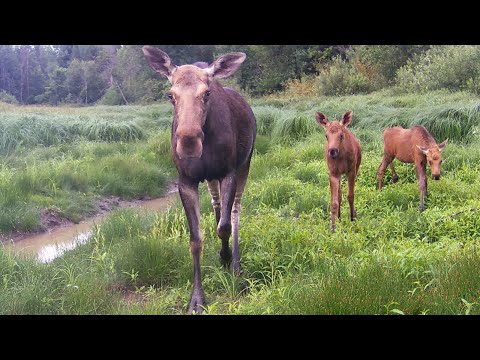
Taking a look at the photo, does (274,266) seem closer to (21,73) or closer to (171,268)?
(171,268)

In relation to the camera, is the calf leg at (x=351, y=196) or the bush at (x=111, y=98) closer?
the calf leg at (x=351, y=196)

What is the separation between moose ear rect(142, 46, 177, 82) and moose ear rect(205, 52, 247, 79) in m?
0.32

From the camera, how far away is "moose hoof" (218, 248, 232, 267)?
16.5ft

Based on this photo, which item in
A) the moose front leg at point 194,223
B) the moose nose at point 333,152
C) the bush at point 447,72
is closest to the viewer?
the moose front leg at point 194,223

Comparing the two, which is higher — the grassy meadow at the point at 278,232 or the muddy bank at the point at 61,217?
the grassy meadow at the point at 278,232

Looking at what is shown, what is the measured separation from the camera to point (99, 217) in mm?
9320

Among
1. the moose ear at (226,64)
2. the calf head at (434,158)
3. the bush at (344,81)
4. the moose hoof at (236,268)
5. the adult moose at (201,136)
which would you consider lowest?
the bush at (344,81)

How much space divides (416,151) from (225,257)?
14.0ft

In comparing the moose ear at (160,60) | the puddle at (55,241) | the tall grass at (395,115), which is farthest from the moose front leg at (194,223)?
the tall grass at (395,115)

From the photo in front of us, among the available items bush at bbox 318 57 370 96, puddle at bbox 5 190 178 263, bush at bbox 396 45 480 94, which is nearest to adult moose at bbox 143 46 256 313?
puddle at bbox 5 190 178 263

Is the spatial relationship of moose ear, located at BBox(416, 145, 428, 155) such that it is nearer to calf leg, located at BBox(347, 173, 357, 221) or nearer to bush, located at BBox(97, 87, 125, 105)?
calf leg, located at BBox(347, 173, 357, 221)

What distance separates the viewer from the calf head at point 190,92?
3.54 m

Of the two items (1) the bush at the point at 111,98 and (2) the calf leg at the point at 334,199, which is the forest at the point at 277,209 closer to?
(2) the calf leg at the point at 334,199

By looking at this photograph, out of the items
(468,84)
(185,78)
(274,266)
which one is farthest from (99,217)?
(468,84)
